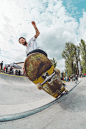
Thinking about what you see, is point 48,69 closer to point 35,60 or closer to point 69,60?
point 35,60

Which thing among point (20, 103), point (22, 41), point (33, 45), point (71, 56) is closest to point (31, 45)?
point (33, 45)

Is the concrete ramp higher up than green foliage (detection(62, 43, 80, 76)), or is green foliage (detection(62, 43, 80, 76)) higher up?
green foliage (detection(62, 43, 80, 76))

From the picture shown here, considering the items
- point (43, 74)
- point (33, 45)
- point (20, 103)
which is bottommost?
point (20, 103)

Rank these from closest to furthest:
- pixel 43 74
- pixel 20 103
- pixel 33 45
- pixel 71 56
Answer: pixel 33 45
pixel 43 74
pixel 20 103
pixel 71 56

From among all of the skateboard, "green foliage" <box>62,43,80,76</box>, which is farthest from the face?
"green foliage" <box>62,43,80,76</box>

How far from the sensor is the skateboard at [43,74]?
279 cm

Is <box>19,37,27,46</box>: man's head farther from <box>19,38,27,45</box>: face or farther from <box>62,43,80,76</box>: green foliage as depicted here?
<box>62,43,80,76</box>: green foliage

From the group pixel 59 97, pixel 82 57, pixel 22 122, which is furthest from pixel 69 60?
pixel 22 122

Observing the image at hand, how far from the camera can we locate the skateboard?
279 centimetres

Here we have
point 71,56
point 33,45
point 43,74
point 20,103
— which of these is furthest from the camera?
point 71,56

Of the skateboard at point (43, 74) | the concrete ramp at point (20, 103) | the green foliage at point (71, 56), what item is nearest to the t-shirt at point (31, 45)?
the skateboard at point (43, 74)

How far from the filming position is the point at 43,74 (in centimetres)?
289

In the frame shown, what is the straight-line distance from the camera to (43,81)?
2.86 m

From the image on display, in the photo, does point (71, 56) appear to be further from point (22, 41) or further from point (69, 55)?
point (22, 41)
